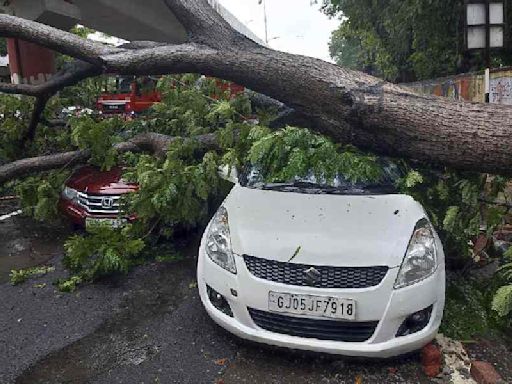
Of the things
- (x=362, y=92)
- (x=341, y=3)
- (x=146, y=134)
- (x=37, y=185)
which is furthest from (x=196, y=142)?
(x=341, y=3)

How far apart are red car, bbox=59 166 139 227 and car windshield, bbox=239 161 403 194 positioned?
2082 millimetres

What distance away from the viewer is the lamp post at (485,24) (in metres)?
7.92

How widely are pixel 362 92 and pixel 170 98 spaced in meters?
3.46

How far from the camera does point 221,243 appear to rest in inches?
126

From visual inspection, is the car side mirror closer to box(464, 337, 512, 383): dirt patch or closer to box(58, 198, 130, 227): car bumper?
box(58, 198, 130, 227): car bumper

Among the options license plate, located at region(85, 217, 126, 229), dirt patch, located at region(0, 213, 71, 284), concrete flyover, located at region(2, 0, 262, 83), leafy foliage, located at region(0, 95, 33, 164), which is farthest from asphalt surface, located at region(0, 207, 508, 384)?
concrete flyover, located at region(2, 0, 262, 83)

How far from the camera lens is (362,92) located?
141 inches

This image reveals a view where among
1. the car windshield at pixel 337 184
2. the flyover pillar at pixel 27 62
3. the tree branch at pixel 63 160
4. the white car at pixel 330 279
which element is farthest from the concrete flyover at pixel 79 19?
the white car at pixel 330 279

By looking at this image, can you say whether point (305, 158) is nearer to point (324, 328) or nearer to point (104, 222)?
point (324, 328)

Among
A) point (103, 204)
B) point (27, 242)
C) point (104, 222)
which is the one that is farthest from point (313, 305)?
point (27, 242)

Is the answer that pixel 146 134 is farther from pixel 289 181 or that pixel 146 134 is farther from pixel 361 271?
pixel 361 271

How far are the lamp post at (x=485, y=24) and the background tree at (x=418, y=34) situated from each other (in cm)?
199

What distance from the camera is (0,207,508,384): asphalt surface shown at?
289 centimetres

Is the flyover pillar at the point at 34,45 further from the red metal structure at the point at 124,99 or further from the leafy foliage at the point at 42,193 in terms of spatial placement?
the leafy foliage at the point at 42,193
